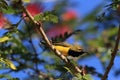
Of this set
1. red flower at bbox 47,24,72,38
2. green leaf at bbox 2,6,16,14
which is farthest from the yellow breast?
red flower at bbox 47,24,72,38

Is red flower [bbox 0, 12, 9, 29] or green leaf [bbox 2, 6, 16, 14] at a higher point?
green leaf [bbox 2, 6, 16, 14]

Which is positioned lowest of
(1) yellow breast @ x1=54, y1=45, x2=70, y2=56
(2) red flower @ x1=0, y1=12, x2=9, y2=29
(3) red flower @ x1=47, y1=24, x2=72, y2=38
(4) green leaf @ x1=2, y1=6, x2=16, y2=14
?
(3) red flower @ x1=47, y1=24, x2=72, y2=38

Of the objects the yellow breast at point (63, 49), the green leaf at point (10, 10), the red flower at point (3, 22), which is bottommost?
the yellow breast at point (63, 49)

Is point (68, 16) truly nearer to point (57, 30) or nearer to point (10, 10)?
point (57, 30)

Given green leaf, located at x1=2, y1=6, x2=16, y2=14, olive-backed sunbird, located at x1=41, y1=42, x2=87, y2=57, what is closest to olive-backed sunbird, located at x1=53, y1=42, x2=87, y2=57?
olive-backed sunbird, located at x1=41, y1=42, x2=87, y2=57

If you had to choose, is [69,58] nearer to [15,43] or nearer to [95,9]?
[15,43]

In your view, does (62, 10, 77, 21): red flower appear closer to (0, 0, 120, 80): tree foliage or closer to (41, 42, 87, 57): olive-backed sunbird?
(0, 0, 120, 80): tree foliage

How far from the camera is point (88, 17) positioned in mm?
4273

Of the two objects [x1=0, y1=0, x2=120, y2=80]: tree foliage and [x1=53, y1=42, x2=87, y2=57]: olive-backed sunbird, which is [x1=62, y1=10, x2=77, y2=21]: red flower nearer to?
[x1=0, y1=0, x2=120, y2=80]: tree foliage

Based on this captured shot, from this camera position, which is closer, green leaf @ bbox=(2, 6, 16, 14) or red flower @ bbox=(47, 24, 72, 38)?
green leaf @ bbox=(2, 6, 16, 14)

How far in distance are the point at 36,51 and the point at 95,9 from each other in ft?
3.25

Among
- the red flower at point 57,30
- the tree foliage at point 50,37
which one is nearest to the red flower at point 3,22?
the tree foliage at point 50,37

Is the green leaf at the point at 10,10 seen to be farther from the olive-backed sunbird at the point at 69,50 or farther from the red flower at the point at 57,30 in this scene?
the red flower at the point at 57,30

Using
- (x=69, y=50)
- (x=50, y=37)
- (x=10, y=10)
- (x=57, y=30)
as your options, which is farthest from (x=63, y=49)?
A: (x=57, y=30)
